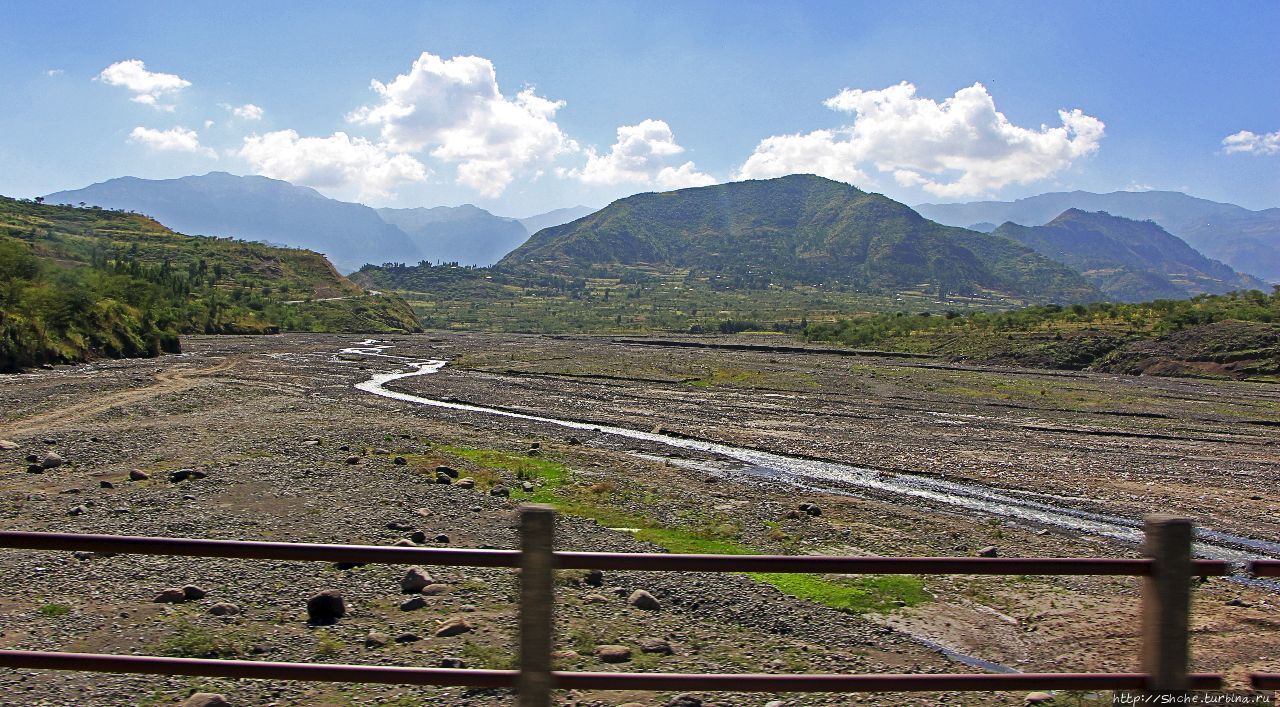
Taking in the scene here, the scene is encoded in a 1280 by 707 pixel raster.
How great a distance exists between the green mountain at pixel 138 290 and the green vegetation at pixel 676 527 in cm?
4166

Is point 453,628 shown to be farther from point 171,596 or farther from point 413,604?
point 171,596

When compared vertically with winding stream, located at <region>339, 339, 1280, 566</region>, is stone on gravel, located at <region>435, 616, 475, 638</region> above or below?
above

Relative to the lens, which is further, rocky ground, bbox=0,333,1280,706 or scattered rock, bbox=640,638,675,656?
scattered rock, bbox=640,638,675,656

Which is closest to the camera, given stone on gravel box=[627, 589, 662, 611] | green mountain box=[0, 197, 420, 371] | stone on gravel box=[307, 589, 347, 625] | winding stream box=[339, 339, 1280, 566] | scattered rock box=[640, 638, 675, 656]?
scattered rock box=[640, 638, 675, 656]

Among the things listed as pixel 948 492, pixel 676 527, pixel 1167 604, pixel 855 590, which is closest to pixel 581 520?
pixel 676 527

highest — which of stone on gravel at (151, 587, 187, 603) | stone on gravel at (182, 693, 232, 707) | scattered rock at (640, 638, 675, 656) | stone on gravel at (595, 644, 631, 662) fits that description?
stone on gravel at (182, 693, 232, 707)

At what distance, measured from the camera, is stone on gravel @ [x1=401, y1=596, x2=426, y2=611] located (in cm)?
1220

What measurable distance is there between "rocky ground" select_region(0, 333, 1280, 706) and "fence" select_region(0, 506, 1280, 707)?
413 cm

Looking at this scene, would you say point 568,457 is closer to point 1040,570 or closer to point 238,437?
point 238,437

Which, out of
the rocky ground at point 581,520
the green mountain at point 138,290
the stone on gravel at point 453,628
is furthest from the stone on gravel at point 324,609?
the green mountain at point 138,290

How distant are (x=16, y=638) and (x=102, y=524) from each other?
6.77 m

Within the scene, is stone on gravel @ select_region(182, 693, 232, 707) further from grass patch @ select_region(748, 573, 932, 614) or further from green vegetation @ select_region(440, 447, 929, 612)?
grass patch @ select_region(748, 573, 932, 614)

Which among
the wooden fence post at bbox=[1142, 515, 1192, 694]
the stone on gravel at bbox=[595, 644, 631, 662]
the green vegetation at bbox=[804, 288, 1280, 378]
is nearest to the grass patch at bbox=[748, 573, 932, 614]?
the stone on gravel at bbox=[595, 644, 631, 662]

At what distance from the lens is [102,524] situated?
663 inches
